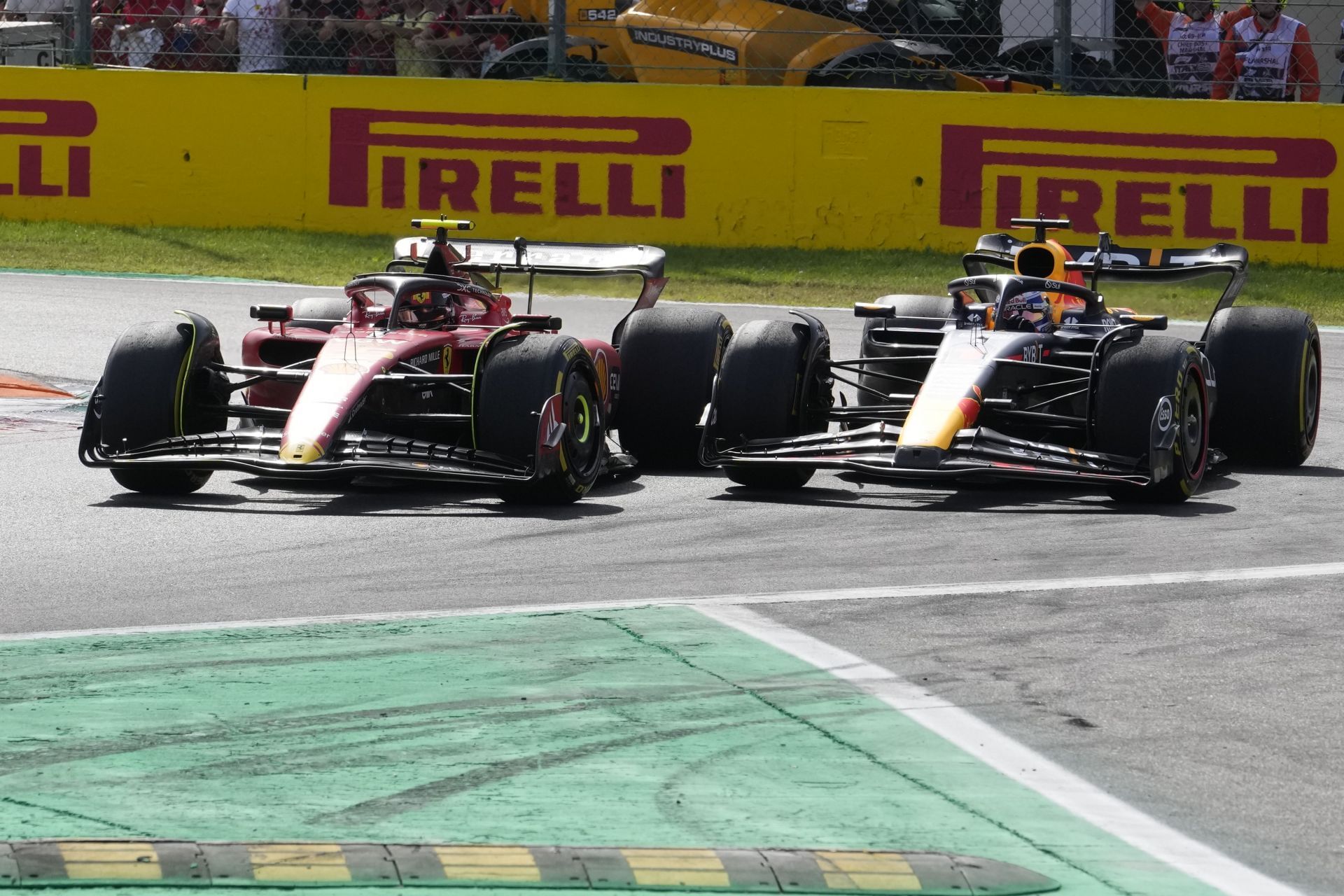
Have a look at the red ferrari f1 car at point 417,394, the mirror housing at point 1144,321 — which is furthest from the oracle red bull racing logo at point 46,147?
the mirror housing at point 1144,321

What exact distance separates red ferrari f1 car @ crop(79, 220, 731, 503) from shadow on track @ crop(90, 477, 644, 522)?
0.10 m

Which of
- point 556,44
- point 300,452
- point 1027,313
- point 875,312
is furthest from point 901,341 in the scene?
point 556,44

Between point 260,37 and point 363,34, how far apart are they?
934 millimetres

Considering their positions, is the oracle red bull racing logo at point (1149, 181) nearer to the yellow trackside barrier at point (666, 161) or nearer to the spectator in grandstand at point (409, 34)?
the yellow trackside barrier at point (666, 161)

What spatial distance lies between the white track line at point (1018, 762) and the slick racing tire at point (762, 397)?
271 cm

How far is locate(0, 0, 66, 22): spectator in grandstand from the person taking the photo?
1775cm

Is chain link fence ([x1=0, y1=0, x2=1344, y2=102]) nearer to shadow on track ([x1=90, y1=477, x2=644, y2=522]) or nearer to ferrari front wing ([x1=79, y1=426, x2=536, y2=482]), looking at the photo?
shadow on track ([x1=90, y1=477, x2=644, y2=522])

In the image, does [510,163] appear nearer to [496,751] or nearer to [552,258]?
[552,258]

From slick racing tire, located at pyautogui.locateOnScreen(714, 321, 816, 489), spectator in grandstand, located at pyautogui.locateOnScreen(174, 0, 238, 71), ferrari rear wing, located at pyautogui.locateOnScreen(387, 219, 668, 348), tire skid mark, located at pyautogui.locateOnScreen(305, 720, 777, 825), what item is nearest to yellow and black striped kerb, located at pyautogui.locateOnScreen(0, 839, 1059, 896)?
tire skid mark, located at pyautogui.locateOnScreen(305, 720, 777, 825)

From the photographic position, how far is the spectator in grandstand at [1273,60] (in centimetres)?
1576

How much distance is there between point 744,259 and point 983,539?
342 inches

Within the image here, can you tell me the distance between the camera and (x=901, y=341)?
32.3 ft

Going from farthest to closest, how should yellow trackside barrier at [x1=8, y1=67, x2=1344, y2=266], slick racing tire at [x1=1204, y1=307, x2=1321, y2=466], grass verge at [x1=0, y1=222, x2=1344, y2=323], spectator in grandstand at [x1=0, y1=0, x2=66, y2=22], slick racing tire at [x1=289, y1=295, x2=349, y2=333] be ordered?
spectator in grandstand at [x1=0, y1=0, x2=66, y2=22] → yellow trackside barrier at [x1=8, y1=67, x2=1344, y2=266] → grass verge at [x1=0, y1=222, x2=1344, y2=323] → slick racing tire at [x1=289, y1=295, x2=349, y2=333] → slick racing tire at [x1=1204, y1=307, x2=1321, y2=466]

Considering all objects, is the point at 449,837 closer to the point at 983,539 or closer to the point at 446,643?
the point at 446,643
